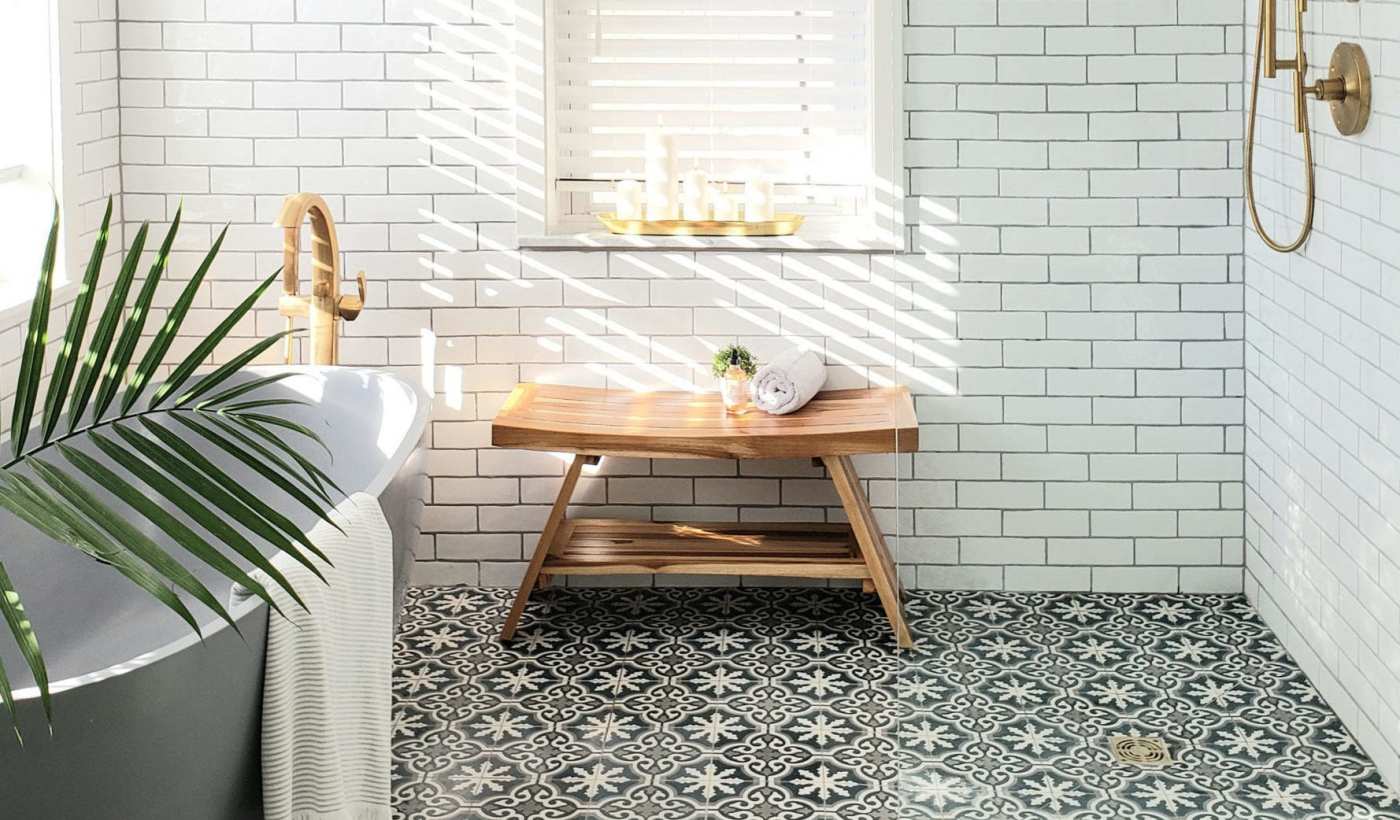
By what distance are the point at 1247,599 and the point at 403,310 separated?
289 cm

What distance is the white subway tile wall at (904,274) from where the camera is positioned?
2.28 metres

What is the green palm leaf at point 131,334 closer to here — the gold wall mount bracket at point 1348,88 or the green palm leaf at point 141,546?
the green palm leaf at point 141,546

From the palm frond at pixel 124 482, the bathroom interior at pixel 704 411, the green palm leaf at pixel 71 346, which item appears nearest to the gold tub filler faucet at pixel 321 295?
the bathroom interior at pixel 704 411

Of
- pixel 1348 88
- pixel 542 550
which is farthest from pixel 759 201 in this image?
pixel 1348 88

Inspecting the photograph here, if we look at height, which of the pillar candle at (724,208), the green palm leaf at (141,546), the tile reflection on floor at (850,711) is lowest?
the tile reflection on floor at (850,711)

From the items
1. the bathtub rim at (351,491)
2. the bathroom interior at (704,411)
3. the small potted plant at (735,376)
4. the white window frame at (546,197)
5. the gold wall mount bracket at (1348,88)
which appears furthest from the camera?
the white window frame at (546,197)

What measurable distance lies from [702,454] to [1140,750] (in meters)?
2.00

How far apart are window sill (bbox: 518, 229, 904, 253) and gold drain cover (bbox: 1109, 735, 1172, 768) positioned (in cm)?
240

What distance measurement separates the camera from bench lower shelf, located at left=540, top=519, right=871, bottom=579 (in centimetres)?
420

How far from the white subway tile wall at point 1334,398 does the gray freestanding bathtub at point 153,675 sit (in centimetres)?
155

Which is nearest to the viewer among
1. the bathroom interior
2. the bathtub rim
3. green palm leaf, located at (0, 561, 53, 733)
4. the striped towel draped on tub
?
green palm leaf, located at (0, 561, 53, 733)

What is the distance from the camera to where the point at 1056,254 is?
2342mm

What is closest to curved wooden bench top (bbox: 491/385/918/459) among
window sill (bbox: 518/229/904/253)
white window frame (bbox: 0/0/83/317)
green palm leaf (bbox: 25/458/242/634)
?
window sill (bbox: 518/229/904/253)

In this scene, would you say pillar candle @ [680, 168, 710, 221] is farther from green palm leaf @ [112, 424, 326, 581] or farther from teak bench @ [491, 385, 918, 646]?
green palm leaf @ [112, 424, 326, 581]
